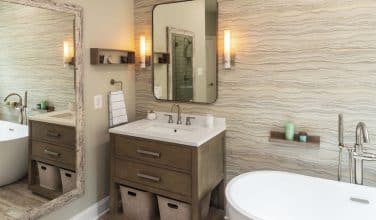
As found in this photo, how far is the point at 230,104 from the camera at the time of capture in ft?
8.29

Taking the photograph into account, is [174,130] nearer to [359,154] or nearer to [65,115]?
[65,115]

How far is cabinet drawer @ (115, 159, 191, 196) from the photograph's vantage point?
7.04 ft

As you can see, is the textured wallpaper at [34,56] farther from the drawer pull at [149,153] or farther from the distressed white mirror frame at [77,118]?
the drawer pull at [149,153]

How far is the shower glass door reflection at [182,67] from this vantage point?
268 cm

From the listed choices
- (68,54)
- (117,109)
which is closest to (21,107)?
(68,54)

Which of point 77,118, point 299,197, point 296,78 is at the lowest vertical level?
point 299,197

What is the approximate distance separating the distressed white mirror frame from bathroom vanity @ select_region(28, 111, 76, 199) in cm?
5

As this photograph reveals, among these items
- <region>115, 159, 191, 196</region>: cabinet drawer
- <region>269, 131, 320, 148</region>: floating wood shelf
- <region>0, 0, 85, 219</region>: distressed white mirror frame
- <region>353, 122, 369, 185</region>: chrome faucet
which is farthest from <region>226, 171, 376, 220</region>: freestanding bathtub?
<region>0, 0, 85, 219</region>: distressed white mirror frame

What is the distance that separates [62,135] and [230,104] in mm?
1494

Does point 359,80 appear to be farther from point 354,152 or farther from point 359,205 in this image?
point 359,205

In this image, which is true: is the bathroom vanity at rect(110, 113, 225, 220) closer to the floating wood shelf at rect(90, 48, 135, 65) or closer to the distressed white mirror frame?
the distressed white mirror frame

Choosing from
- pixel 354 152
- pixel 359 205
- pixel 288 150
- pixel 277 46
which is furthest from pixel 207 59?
→ pixel 359 205

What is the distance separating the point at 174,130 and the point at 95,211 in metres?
1.11

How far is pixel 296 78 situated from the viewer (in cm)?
224
